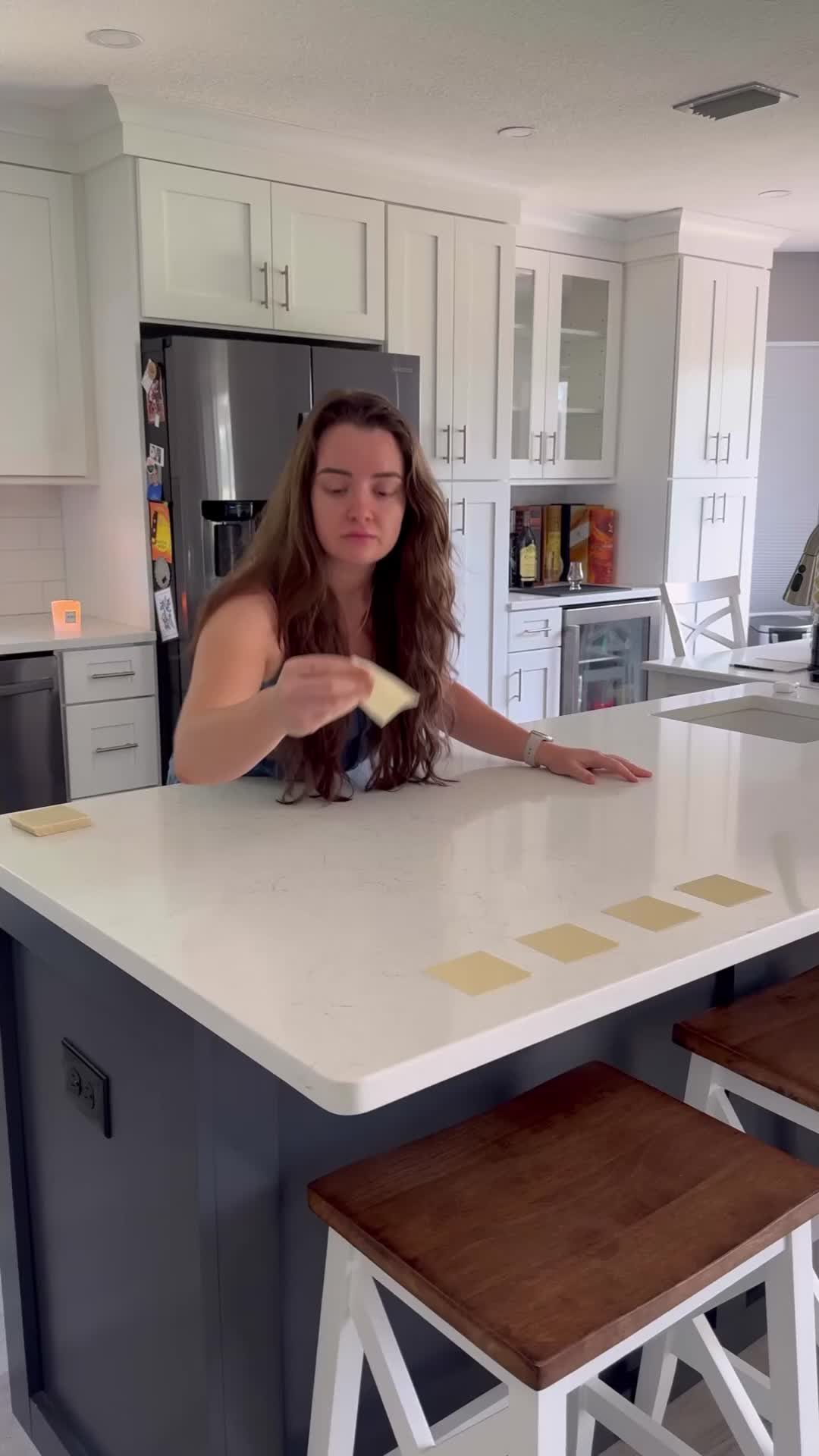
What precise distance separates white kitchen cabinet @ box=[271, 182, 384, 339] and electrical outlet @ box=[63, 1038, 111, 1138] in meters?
2.74

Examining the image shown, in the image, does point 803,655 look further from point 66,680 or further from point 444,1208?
point 444,1208

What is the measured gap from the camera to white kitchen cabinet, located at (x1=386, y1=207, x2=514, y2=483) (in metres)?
3.91

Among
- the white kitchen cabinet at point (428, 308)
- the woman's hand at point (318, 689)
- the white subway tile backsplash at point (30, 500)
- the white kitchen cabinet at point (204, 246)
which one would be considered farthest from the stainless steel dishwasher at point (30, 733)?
A: the woman's hand at point (318, 689)

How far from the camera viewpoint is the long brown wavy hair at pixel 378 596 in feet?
5.28

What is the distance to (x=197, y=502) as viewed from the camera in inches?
131

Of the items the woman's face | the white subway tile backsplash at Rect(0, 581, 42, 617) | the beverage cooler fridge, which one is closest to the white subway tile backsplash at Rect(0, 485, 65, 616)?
the white subway tile backsplash at Rect(0, 581, 42, 617)

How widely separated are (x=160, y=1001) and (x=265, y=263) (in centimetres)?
293

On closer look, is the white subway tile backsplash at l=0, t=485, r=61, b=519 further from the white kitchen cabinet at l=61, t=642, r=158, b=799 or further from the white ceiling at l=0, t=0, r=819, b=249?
the white ceiling at l=0, t=0, r=819, b=249

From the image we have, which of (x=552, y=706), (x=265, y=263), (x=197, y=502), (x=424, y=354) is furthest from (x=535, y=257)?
(x=197, y=502)

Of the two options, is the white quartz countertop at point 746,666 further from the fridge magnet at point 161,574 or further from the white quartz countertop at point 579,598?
the fridge magnet at point 161,574

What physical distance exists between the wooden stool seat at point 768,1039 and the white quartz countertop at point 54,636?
2.35 meters

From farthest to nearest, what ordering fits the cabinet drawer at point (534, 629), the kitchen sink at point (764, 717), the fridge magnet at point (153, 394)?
1. the cabinet drawer at point (534, 629)
2. the fridge magnet at point (153, 394)
3. the kitchen sink at point (764, 717)

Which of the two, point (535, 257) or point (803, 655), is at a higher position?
point (535, 257)

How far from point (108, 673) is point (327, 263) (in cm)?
149
